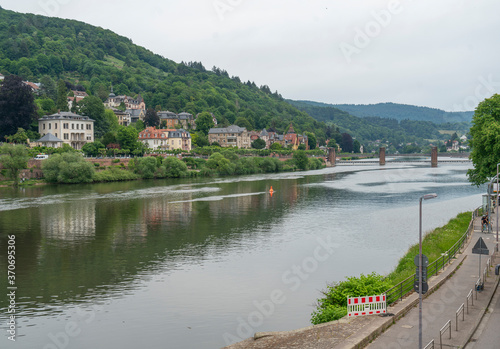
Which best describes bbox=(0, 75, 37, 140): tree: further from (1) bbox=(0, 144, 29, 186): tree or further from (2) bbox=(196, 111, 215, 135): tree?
(2) bbox=(196, 111, 215, 135): tree

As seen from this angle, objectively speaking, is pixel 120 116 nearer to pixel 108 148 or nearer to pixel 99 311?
pixel 108 148

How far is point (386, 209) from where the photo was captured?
6191 cm

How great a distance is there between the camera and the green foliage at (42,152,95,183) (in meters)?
91.3

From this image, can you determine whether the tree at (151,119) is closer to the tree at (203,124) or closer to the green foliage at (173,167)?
the tree at (203,124)

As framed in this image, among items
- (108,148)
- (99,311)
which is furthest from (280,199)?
(108,148)

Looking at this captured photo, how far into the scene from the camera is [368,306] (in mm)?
19719

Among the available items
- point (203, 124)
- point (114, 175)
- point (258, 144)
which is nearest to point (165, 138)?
point (203, 124)

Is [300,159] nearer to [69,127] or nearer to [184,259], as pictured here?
[69,127]

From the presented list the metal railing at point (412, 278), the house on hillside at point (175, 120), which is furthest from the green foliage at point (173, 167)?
the metal railing at point (412, 278)

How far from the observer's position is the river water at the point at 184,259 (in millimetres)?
23391

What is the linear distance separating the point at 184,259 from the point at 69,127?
94.4 meters

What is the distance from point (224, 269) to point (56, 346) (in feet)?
43.9

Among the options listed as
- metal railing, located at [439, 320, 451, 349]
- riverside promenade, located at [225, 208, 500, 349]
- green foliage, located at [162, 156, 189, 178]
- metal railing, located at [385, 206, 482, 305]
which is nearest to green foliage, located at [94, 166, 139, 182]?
green foliage, located at [162, 156, 189, 178]

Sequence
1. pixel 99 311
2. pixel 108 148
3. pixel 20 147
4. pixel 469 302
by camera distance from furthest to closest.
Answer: pixel 108 148 → pixel 20 147 → pixel 99 311 → pixel 469 302
